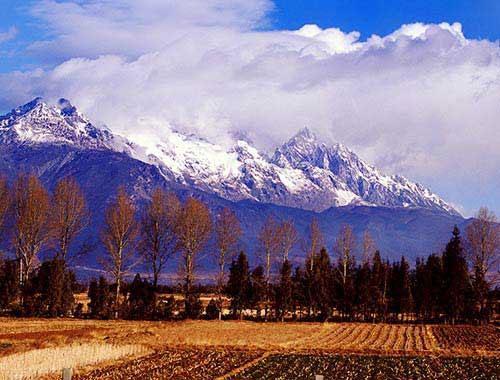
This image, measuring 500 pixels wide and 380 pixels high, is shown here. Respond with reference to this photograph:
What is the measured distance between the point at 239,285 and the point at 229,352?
158 ft

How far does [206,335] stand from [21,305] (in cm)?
2844

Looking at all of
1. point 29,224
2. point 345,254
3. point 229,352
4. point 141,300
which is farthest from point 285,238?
point 229,352

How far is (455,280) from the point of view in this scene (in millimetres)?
97125

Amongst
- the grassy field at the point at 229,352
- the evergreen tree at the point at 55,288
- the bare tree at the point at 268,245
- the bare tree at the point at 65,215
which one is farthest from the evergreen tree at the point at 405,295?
the evergreen tree at the point at 55,288

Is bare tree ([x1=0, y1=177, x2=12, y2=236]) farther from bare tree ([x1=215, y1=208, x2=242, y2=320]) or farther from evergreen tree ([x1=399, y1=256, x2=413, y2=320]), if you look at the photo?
evergreen tree ([x1=399, y1=256, x2=413, y2=320])

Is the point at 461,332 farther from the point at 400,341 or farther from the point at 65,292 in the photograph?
the point at 65,292

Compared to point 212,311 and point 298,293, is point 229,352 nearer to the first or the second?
point 212,311

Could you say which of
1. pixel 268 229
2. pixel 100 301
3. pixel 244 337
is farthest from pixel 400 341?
pixel 268 229

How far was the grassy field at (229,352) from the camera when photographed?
37.2m

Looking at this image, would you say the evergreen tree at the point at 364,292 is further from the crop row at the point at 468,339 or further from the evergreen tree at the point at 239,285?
the crop row at the point at 468,339

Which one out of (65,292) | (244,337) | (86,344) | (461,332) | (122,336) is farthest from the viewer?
(65,292)

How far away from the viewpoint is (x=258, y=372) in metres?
37.6

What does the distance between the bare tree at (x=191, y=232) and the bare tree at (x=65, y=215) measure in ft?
39.0

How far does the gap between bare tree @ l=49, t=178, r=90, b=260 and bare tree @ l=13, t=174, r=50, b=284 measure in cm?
122
